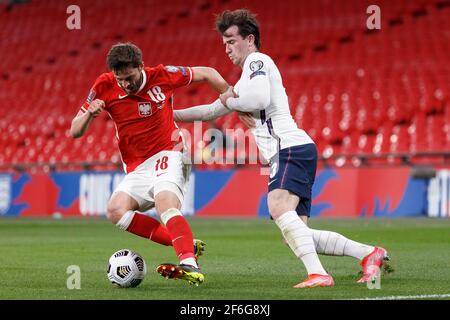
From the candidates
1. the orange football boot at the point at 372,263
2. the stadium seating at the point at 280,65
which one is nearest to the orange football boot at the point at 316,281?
the orange football boot at the point at 372,263

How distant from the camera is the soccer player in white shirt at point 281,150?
7031 millimetres

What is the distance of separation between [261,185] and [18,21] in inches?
672

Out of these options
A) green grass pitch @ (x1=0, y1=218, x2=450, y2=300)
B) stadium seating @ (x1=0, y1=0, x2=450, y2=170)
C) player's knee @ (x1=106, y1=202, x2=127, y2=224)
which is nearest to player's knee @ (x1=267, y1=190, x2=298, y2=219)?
green grass pitch @ (x1=0, y1=218, x2=450, y2=300)

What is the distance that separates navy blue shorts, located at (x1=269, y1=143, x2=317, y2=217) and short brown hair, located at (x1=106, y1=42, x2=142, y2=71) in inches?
50.7

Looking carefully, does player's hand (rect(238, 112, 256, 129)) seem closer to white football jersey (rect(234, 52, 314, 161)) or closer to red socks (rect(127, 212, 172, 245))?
white football jersey (rect(234, 52, 314, 161))

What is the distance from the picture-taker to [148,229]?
7.91 m

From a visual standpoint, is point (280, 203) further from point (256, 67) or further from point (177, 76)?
point (177, 76)

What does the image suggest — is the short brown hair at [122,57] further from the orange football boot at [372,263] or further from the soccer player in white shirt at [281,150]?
the orange football boot at [372,263]

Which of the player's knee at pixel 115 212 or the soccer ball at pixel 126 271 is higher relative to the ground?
the player's knee at pixel 115 212

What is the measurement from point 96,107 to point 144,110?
2.00 ft

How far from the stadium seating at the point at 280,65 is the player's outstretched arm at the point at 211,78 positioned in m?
10.9

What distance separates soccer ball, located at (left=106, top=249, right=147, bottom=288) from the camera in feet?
23.7

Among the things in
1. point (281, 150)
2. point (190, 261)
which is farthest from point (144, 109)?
point (190, 261)
